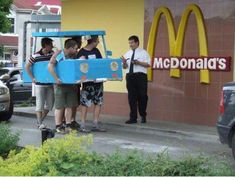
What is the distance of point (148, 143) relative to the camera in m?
10.6

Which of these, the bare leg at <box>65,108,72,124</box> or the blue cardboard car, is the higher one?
the blue cardboard car

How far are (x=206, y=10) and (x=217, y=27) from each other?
487mm

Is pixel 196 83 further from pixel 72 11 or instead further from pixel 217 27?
pixel 72 11

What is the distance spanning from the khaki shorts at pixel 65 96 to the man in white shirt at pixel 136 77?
59.0 inches

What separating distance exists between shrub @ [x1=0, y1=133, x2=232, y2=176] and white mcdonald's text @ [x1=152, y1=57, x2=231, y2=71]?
5.79 meters

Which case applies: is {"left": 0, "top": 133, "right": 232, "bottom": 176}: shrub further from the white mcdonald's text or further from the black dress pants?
the black dress pants

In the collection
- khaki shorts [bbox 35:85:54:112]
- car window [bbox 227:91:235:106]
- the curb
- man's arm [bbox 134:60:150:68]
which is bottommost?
the curb

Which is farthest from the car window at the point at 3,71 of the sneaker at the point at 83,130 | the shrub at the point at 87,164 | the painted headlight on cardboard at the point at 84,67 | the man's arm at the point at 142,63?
the shrub at the point at 87,164

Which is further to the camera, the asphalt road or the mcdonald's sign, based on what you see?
the mcdonald's sign

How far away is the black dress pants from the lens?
41.4 ft

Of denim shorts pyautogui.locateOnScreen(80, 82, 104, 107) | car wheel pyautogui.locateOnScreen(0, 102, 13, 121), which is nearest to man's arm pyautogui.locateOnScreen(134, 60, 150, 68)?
denim shorts pyautogui.locateOnScreen(80, 82, 104, 107)

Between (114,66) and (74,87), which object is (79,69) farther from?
(114,66)

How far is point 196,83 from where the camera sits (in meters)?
12.5

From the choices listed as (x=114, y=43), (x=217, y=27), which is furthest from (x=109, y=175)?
(x=114, y=43)
